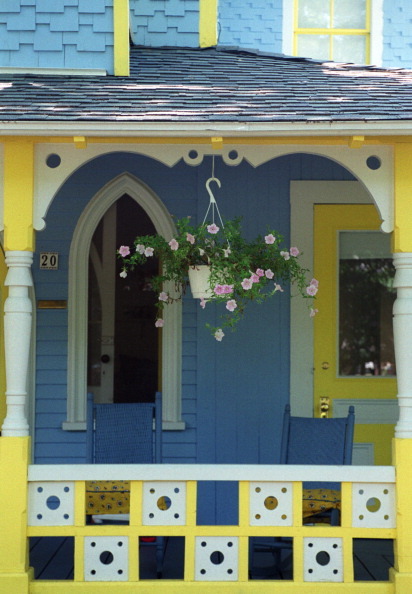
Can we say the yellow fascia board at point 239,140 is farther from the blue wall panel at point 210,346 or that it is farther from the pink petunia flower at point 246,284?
the blue wall panel at point 210,346

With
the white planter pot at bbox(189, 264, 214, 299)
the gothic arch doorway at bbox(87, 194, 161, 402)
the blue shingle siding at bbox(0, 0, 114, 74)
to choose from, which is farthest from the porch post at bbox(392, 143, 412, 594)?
the blue shingle siding at bbox(0, 0, 114, 74)

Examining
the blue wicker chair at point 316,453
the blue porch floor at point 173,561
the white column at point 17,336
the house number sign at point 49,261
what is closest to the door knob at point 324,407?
the blue wicker chair at point 316,453

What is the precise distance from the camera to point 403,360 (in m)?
4.96

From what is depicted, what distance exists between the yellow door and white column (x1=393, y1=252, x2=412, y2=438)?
165cm

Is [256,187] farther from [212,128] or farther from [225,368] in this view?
[212,128]

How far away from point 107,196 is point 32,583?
292cm

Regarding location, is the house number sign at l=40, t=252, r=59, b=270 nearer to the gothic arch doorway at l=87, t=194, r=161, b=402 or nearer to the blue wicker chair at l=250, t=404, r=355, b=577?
the gothic arch doorway at l=87, t=194, r=161, b=402

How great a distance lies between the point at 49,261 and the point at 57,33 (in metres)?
1.68

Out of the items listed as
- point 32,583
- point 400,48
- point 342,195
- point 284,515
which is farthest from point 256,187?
point 32,583

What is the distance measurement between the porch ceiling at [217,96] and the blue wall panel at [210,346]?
2.34 feet

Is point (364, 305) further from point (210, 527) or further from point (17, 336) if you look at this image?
point (17, 336)

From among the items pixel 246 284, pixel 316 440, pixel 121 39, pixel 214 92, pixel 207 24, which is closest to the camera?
pixel 246 284

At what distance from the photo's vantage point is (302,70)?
6.45 m

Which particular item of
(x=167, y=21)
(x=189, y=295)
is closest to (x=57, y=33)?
(x=167, y=21)
